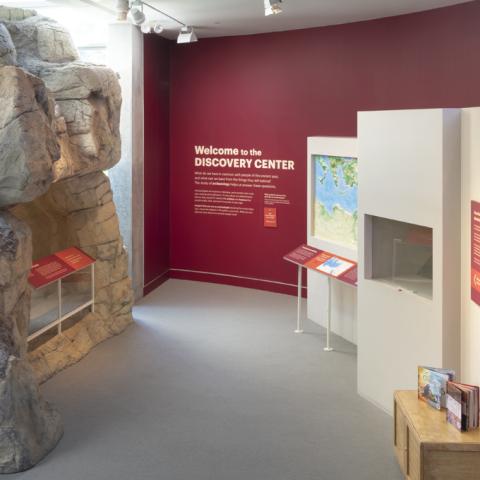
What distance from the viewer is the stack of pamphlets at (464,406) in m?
4.75

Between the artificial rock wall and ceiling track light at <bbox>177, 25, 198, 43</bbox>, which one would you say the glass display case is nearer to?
the artificial rock wall

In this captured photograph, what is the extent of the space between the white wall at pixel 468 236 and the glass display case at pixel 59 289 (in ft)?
13.0

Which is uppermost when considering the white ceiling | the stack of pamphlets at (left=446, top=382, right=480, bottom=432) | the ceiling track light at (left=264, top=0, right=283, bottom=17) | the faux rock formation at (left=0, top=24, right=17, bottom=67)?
the white ceiling

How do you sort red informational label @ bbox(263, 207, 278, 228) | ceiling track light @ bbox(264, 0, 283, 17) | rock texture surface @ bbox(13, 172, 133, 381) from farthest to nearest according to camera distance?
red informational label @ bbox(263, 207, 278, 228)
rock texture surface @ bbox(13, 172, 133, 381)
ceiling track light @ bbox(264, 0, 283, 17)

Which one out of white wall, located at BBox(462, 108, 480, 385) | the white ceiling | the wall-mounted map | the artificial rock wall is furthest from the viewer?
the white ceiling

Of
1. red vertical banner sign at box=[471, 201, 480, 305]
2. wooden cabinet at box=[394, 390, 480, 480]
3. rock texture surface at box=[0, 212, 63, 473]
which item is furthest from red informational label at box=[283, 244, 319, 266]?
wooden cabinet at box=[394, 390, 480, 480]

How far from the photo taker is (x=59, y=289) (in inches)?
302

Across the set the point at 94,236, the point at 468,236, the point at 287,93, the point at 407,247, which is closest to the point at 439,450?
the point at 468,236

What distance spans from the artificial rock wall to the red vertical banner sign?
3.34 metres

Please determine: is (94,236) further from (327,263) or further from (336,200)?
(336,200)

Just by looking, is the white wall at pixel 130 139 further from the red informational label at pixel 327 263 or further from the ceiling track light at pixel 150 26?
the red informational label at pixel 327 263

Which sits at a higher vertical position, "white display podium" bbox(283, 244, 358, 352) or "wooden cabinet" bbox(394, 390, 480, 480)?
"white display podium" bbox(283, 244, 358, 352)

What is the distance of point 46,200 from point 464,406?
230 inches

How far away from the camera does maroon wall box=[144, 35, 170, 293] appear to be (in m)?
11.1
